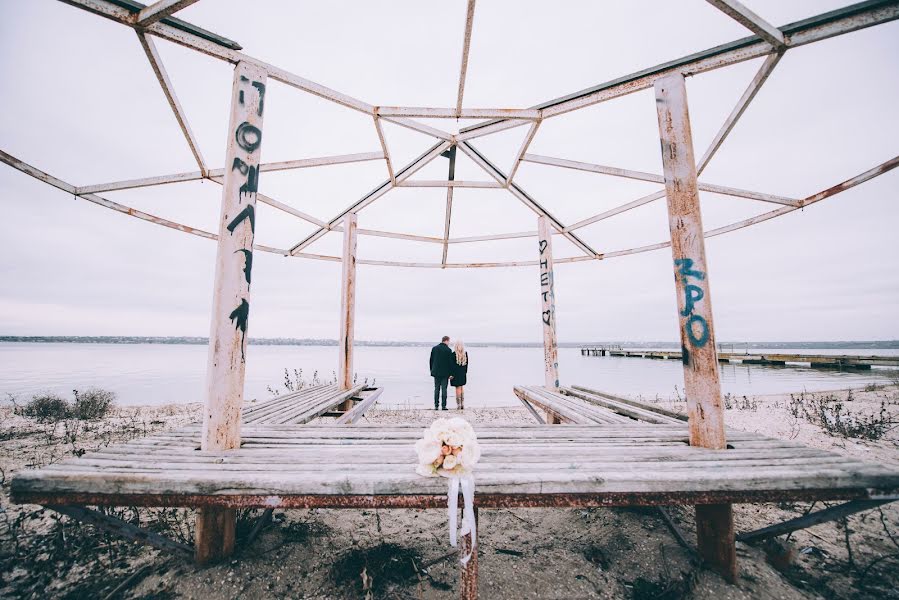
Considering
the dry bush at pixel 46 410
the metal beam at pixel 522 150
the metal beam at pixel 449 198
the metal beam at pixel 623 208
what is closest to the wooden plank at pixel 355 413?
the metal beam at pixel 449 198

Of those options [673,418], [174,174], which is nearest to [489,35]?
[174,174]

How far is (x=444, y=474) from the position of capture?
2.01 m

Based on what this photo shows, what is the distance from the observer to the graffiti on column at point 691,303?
261 cm

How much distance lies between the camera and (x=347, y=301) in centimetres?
612

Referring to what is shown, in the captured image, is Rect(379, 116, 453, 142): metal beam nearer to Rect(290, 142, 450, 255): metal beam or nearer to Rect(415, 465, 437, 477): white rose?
Rect(290, 142, 450, 255): metal beam

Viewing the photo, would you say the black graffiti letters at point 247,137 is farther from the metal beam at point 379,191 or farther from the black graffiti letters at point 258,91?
the metal beam at point 379,191

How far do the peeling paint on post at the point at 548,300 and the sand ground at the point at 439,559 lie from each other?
8.98ft

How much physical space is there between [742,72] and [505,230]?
4.36m

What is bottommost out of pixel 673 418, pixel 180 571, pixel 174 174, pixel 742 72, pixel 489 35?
pixel 180 571

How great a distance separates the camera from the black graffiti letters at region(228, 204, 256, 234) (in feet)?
8.48

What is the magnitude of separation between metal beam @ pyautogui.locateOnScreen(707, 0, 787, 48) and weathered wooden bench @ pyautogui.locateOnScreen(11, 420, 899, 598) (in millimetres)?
3023

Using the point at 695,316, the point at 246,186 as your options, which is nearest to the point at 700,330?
the point at 695,316

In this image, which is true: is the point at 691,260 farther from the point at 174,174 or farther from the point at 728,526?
the point at 174,174

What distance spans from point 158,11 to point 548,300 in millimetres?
5626
